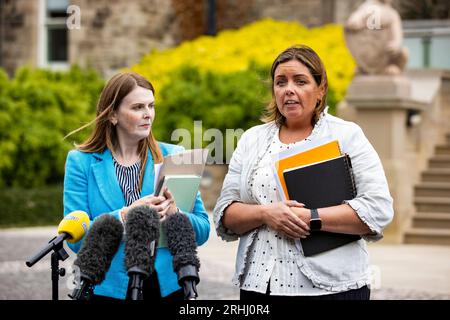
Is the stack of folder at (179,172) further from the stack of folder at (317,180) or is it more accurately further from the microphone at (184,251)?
the stack of folder at (317,180)

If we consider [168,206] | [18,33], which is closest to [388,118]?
[168,206]

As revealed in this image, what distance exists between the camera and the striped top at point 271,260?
Answer: 3.70 metres

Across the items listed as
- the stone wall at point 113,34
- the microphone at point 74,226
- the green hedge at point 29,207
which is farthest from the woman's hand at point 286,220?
the stone wall at point 113,34

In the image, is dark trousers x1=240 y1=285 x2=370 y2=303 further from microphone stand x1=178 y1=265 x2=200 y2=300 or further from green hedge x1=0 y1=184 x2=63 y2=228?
green hedge x1=0 y1=184 x2=63 y2=228

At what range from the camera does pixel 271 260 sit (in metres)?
3.75

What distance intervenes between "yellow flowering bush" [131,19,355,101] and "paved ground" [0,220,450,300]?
5.08 m

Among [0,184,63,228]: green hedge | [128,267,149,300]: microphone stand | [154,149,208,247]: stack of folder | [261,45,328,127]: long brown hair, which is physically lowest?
[0,184,63,228]: green hedge

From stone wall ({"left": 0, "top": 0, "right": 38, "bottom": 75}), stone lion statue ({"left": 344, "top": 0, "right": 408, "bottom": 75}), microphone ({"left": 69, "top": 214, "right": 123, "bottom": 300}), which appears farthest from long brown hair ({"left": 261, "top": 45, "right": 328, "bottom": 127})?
stone wall ({"left": 0, "top": 0, "right": 38, "bottom": 75})

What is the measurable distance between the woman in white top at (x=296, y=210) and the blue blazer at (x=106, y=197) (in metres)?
0.24

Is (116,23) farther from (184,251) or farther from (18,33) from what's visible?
(184,251)

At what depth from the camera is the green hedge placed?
1506cm

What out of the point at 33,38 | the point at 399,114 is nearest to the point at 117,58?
the point at 33,38

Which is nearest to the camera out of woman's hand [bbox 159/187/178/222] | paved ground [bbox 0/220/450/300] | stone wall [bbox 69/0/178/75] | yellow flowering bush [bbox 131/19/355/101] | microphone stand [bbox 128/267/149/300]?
microphone stand [bbox 128/267/149/300]

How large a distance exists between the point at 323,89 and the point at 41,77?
51.2 ft
